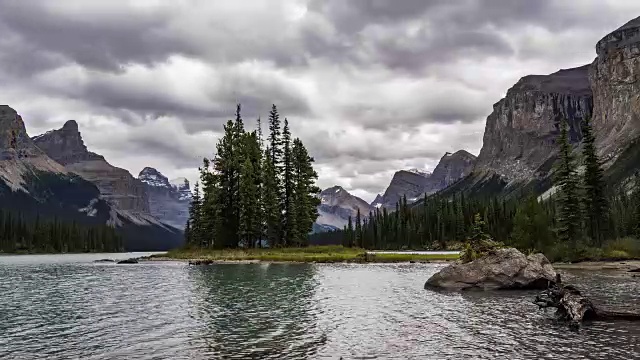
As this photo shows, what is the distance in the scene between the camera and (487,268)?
125ft

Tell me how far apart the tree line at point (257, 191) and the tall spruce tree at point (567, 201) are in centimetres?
4361

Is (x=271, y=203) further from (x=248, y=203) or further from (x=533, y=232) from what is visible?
(x=533, y=232)

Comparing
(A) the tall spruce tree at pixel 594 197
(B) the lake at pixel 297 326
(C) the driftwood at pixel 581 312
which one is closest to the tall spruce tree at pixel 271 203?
(B) the lake at pixel 297 326

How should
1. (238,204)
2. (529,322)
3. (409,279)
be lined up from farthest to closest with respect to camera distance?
(238,204)
(409,279)
(529,322)

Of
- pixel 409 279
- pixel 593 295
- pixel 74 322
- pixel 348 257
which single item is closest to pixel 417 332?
pixel 74 322

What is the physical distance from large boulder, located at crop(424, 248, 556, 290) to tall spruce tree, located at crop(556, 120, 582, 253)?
46026 mm

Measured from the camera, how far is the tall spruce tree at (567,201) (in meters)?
82.2

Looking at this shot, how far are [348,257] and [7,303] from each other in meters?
53.0

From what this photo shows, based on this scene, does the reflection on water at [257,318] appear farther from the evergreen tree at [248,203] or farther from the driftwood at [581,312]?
the evergreen tree at [248,203]

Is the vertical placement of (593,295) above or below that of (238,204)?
below

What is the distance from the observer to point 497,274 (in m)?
37.6

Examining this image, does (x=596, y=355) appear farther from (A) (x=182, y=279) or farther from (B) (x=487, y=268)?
(A) (x=182, y=279)

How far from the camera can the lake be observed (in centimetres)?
1764

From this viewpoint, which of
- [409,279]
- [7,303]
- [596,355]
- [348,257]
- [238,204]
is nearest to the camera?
[596,355]
